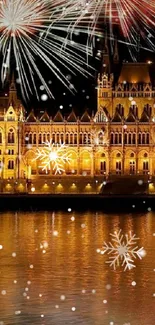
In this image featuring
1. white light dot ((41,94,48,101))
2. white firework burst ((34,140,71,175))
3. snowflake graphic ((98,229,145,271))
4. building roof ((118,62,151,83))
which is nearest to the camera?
snowflake graphic ((98,229,145,271))

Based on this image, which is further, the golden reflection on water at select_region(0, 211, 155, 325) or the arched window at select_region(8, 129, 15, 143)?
the arched window at select_region(8, 129, 15, 143)

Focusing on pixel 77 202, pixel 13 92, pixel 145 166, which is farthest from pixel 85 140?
pixel 77 202

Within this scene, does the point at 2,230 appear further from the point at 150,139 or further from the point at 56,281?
the point at 150,139

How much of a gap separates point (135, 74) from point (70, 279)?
3945cm

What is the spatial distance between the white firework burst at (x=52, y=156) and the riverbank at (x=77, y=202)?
23.2 feet

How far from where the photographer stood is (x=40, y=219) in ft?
162

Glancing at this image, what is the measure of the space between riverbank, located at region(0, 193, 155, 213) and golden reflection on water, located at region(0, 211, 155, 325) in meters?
9.74

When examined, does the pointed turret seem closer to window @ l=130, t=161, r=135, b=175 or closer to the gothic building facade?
the gothic building facade

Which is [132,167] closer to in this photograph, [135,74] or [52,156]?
[52,156]

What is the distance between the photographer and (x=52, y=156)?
65.5 metres

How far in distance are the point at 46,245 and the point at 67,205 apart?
723 inches

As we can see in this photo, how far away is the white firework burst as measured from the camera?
64750mm

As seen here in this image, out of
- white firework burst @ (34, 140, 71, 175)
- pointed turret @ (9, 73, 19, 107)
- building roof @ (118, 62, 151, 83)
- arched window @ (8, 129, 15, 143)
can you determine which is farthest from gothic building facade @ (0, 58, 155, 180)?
building roof @ (118, 62, 151, 83)

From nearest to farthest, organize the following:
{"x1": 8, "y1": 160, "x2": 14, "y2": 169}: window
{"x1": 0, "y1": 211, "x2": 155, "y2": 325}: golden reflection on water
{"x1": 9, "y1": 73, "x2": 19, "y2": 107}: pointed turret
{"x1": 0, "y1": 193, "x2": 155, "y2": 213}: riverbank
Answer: {"x1": 0, "y1": 211, "x2": 155, "y2": 325}: golden reflection on water < {"x1": 0, "y1": 193, "x2": 155, "y2": 213}: riverbank < {"x1": 8, "y1": 160, "x2": 14, "y2": 169}: window < {"x1": 9, "y1": 73, "x2": 19, "y2": 107}: pointed turret
